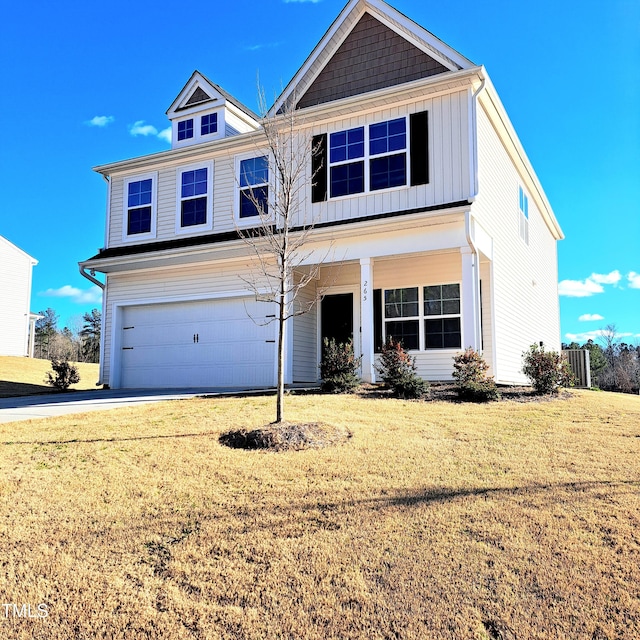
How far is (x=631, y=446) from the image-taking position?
6.52m

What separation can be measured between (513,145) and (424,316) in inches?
220

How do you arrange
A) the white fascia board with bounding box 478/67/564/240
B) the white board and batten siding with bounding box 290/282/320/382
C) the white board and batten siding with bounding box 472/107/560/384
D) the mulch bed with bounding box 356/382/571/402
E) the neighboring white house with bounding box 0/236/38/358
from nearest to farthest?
the mulch bed with bounding box 356/382/571/402
the white fascia board with bounding box 478/67/564/240
the white board and batten siding with bounding box 472/107/560/384
the white board and batten siding with bounding box 290/282/320/382
the neighboring white house with bounding box 0/236/38/358

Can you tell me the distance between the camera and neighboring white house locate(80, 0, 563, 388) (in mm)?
11758

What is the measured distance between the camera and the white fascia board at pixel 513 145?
40.2ft

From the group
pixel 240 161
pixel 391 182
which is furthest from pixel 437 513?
pixel 240 161

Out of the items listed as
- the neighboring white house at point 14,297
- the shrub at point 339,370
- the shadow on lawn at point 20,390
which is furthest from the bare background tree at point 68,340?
the shrub at point 339,370

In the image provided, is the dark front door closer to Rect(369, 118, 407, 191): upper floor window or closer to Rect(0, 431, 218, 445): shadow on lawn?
Rect(369, 118, 407, 191): upper floor window

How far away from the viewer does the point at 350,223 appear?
1211 cm

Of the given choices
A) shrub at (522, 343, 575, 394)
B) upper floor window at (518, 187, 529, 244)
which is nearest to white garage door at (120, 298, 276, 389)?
shrub at (522, 343, 575, 394)

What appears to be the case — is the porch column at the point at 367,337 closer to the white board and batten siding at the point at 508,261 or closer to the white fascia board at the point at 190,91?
the white board and batten siding at the point at 508,261

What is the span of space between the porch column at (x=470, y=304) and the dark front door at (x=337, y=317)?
13.0ft

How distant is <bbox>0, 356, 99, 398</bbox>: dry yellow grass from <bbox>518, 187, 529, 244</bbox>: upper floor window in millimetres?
14009

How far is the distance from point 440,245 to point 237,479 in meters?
7.76

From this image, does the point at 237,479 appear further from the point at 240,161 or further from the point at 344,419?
the point at 240,161
